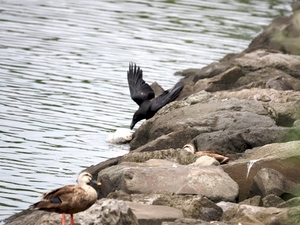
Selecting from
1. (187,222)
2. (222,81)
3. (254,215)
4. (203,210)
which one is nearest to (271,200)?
(254,215)

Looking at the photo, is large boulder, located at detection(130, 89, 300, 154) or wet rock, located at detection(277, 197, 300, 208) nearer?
wet rock, located at detection(277, 197, 300, 208)

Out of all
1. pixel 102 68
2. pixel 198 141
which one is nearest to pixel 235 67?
pixel 102 68

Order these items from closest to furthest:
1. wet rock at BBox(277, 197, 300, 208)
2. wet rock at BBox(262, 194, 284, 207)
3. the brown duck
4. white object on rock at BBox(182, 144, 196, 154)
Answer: the brown duck
wet rock at BBox(277, 197, 300, 208)
wet rock at BBox(262, 194, 284, 207)
white object on rock at BBox(182, 144, 196, 154)

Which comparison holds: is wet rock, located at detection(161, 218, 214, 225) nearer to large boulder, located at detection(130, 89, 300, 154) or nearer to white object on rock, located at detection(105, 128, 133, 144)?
large boulder, located at detection(130, 89, 300, 154)

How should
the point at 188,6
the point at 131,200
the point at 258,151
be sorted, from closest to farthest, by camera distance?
the point at 131,200 < the point at 258,151 < the point at 188,6

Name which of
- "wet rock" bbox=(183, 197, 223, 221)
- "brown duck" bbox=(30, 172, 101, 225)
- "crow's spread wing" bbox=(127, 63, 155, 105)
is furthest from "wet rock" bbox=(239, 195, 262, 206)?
"crow's spread wing" bbox=(127, 63, 155, 105)

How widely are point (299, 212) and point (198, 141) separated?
514 centimetres

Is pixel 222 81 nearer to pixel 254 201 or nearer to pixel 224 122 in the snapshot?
pixel 224 122

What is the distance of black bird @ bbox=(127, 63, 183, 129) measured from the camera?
1631 cm

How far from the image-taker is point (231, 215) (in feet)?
31.6

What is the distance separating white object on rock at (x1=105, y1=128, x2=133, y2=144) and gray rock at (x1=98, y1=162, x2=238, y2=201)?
4.89 m

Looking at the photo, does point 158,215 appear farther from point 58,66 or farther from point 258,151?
point 58,66

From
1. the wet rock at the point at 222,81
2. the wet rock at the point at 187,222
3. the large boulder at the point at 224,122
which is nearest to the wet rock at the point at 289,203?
the wet rock at the point at 187,222

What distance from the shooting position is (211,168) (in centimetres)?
1078
